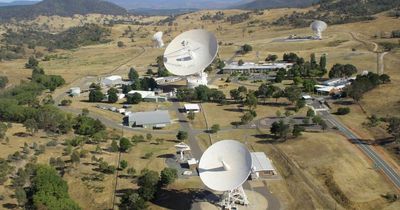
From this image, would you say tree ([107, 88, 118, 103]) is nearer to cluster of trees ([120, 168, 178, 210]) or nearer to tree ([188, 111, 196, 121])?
tree ([188, 111, 196, 121])

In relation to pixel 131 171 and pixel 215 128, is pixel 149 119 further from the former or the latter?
pixel 131 171

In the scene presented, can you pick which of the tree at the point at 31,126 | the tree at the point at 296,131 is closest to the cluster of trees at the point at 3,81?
the tree at the point at 31,126

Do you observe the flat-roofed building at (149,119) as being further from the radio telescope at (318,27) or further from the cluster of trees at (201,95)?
the radio telescope at (318,27)

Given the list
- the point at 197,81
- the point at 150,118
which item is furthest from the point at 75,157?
the point at 197,81

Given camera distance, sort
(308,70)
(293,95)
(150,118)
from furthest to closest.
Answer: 1. (308,70)
2. (293,95)
3. (150,118)

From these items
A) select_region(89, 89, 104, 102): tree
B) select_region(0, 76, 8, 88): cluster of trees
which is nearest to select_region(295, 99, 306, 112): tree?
select_region(89, 89, 104, 102): tree

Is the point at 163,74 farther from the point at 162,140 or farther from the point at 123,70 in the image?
the point at 162,140
